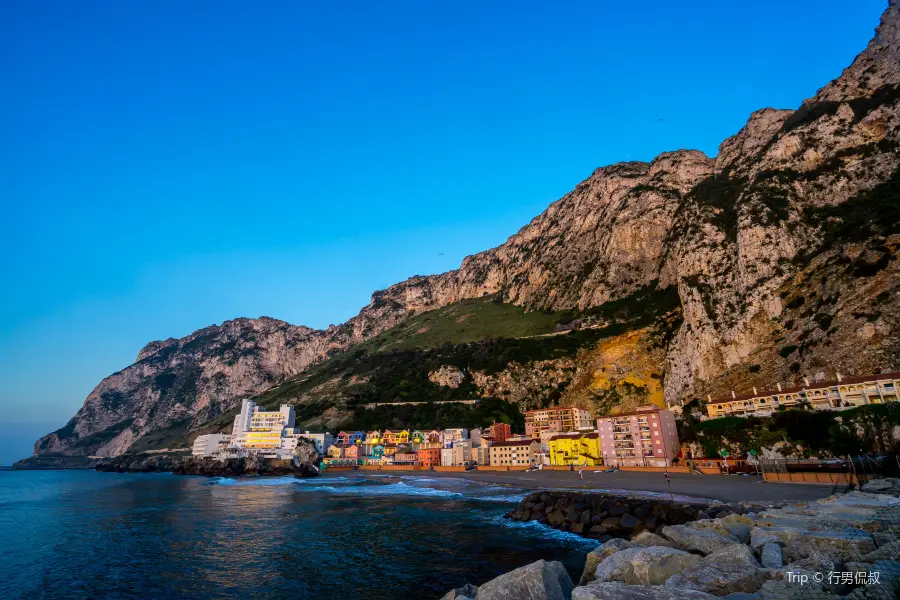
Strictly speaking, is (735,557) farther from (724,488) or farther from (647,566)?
(724,488)

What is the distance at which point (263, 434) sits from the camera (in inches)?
5517

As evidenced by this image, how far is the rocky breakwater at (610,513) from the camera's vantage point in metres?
31.1

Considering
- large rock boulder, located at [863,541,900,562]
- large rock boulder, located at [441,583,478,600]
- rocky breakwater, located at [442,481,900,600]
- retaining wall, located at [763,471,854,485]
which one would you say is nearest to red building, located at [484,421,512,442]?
retaining wall, located at [763,471,854,485]

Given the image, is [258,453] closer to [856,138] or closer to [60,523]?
[60,523]

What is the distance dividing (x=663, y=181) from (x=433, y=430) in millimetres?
136928

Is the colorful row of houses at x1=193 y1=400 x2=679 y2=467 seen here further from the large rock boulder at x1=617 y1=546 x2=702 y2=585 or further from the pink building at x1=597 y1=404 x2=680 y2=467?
the large rock boulder at x1=617 y1=546 x2=702 y2=585

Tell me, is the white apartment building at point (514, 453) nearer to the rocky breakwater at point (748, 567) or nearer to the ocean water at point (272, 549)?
the ocean water at point (272, 549)

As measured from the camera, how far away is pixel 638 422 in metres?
80.4

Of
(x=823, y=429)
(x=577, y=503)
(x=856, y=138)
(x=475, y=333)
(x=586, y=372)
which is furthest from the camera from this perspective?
(x=475, y=333)

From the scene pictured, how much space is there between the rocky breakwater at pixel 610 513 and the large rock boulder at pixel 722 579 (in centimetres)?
1988

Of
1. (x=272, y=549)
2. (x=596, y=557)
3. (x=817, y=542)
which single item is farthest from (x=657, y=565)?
(x=272, y=549)

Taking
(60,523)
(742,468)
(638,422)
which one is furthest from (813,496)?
(60,523)

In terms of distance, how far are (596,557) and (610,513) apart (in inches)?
775

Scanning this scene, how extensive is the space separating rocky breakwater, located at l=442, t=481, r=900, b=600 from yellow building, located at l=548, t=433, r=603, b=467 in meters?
73.0
